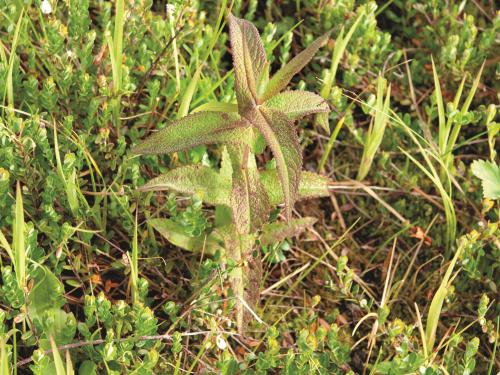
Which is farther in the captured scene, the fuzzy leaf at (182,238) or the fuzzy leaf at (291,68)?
the fuzzy leaf at (182,238)

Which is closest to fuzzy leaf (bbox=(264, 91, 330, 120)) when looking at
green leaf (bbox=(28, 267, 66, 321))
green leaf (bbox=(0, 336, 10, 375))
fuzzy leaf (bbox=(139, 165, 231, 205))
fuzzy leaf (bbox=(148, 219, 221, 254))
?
fuzzy leaf (bbox=(139, 165, 231, 205))

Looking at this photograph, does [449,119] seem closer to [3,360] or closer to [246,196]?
[246,196]

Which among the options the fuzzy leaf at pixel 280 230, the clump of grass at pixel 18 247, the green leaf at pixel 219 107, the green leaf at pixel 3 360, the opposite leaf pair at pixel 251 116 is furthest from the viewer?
the fuzzy leaf at pixel 280 230

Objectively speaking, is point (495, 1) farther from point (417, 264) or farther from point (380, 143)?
point (417, 264)

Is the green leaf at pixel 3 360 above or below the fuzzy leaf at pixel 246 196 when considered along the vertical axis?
below

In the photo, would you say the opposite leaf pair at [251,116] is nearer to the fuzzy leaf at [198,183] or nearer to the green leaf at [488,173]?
the fuzzy leaf at [198,183]

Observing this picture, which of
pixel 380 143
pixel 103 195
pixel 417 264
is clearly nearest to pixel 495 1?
pixel 380 143

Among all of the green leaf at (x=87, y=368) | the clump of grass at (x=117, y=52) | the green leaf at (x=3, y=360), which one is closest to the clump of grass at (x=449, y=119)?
the clump of grass at (x=117, y=52)
